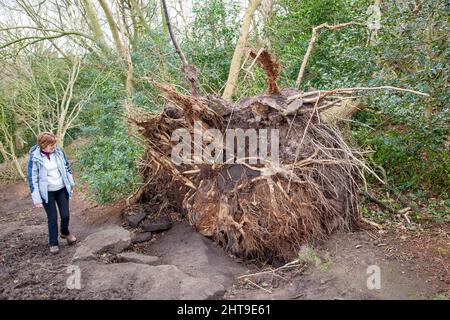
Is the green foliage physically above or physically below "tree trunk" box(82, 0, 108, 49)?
below

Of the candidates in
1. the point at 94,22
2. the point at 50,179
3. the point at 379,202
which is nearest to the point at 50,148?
the point at 50,179

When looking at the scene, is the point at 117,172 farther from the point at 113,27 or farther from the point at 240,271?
the point at 113,27

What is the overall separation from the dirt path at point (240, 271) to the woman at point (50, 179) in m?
0.56

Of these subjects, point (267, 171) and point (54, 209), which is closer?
point (267, 171)

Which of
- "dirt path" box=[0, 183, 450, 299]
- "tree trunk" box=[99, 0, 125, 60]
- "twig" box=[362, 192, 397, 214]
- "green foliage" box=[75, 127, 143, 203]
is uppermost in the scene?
"tree trunk" box=[99, 0, 125, 60]

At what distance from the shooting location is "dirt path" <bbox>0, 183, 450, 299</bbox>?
3643 mm

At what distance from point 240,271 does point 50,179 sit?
8.95ft

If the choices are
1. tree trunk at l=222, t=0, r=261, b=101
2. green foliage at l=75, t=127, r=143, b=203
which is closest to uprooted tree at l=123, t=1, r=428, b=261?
green foliage at l=75, t=127, r=143, b=203

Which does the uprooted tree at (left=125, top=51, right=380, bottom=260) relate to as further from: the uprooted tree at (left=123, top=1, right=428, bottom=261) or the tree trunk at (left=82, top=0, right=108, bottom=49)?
the tree trunk at (left=82, top=0, right=108, bottom=49)

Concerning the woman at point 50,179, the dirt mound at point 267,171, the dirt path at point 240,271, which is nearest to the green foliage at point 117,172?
the woman at point 50,179

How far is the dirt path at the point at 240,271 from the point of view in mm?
3643

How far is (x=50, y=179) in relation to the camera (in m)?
4.89

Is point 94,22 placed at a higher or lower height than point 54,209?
higher

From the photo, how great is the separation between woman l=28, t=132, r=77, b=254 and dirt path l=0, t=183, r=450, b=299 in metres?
0.56
